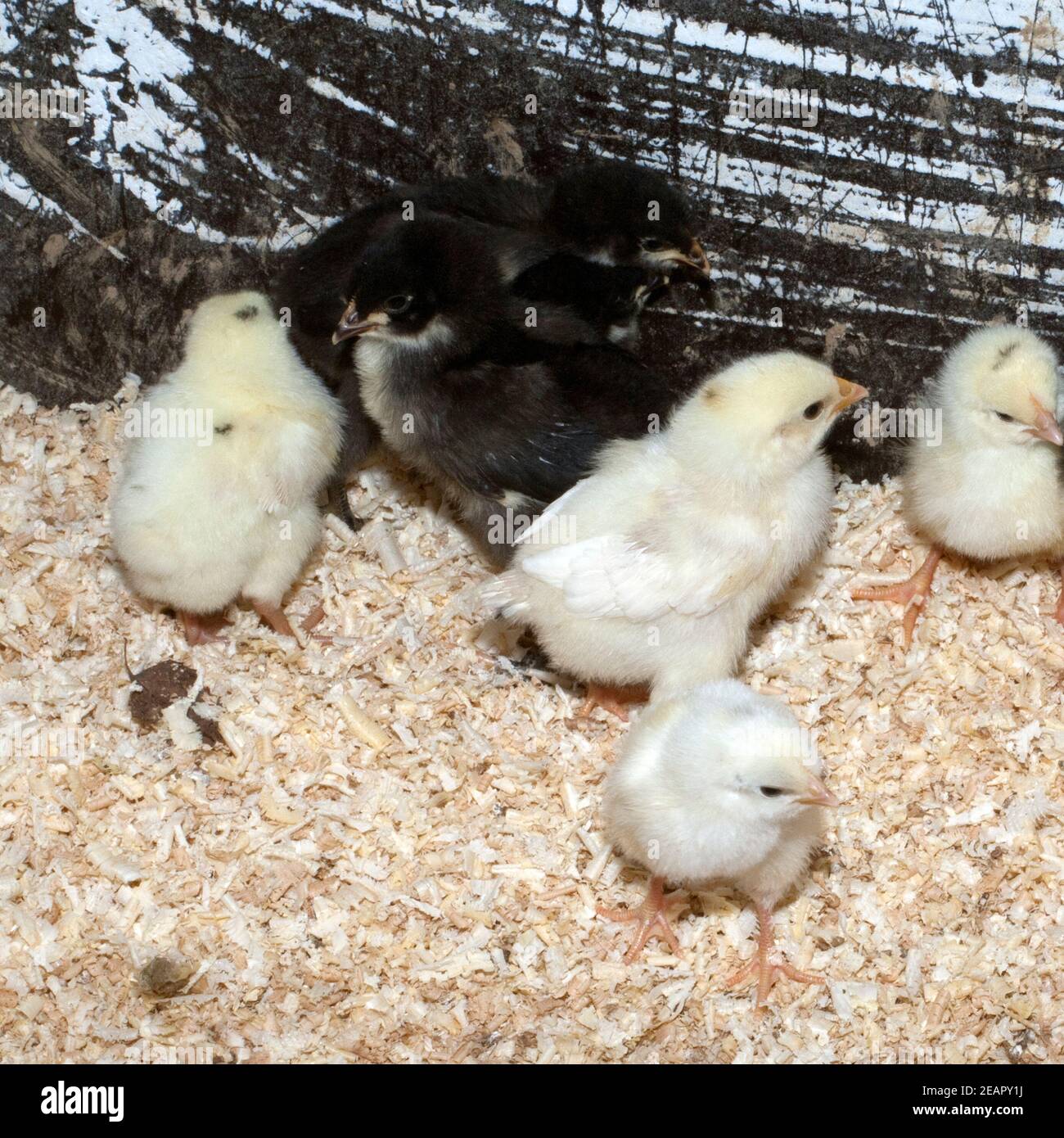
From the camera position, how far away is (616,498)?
2639mm

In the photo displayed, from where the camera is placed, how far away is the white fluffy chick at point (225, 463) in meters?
2.74

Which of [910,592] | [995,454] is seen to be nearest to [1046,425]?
[995,454]

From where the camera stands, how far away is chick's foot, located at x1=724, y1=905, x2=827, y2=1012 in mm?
2623

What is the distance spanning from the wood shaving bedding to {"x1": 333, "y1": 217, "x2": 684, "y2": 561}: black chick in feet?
1.69

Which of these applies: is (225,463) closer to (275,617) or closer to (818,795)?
(275,617)

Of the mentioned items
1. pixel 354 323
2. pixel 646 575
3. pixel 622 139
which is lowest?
pixel 646 575

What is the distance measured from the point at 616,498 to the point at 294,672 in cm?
89

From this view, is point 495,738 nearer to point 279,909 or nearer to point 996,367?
A: point 279,909

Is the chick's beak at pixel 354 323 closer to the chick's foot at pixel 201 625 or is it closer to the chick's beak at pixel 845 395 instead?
the chick's foot at pixel 201 625

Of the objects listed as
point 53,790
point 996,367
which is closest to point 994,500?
point 996,367

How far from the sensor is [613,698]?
119 inches

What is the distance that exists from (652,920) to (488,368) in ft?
3.84

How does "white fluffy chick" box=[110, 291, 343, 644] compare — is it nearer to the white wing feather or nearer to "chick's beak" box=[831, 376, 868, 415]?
the white wing feather

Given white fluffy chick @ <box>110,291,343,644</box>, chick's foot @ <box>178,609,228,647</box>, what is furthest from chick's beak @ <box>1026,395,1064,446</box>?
chick's foot @ <box>178,609,228,647</box>
